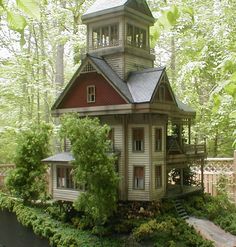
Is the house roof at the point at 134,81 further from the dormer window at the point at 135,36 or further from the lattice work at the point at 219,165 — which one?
the lattice work at the point at 219,165

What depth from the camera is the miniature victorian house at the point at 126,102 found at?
16.6m

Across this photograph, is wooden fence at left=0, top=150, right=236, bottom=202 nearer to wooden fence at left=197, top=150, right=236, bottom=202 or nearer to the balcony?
wooden fence at left=197, top=150, right=236, bottom=202

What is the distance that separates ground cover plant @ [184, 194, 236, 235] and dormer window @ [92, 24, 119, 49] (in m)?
9.06

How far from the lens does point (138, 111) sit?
1583 cm

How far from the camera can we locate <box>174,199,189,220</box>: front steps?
16.4m

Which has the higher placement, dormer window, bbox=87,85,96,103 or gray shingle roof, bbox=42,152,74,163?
dormer window, bbox=87,85,96,103

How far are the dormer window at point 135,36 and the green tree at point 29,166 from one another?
6677mm

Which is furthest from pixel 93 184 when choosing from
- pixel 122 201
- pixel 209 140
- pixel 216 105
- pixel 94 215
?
pixel 209 140

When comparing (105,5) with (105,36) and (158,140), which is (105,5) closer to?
(105,36)

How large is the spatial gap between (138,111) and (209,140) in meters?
15.9

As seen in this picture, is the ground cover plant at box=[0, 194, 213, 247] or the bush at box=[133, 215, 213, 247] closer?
the bush at box=[133, 215, 213, 247]

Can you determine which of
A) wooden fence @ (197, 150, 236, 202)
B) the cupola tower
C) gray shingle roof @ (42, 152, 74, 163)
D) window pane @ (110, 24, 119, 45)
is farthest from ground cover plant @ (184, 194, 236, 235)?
window pane @ (110, 24, 119, 45)

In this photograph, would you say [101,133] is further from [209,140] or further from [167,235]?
[209,140]

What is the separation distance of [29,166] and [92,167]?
6.85 m
